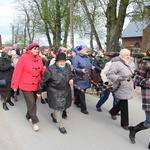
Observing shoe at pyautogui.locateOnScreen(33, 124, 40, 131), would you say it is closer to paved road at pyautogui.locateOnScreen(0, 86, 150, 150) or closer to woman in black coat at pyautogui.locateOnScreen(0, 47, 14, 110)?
paved road at pyautogui.locateOnScreen(0, 86, 150, 150)

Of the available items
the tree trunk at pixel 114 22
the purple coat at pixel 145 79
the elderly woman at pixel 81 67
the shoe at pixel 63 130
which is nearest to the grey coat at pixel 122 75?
the purple coat at pixel 145 79

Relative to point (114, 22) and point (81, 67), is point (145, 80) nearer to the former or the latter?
point (81, 67)

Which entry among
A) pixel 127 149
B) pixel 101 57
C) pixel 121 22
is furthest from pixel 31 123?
pixel 121 22

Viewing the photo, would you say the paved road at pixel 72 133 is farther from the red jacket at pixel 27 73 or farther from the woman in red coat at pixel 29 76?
the red jacket at pixel 27 73

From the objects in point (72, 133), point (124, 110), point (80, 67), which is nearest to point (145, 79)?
point (124, 110)

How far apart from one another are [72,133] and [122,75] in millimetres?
1477

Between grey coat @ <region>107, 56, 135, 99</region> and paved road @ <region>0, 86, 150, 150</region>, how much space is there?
769 millimetres

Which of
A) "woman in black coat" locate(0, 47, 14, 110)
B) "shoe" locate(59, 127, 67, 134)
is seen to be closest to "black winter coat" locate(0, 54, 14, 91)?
"woman in black coat" locate(0, 47, 14, 110)

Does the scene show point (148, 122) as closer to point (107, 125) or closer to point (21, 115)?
point (107, 125)

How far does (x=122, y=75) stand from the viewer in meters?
4.70

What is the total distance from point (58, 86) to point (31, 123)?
1216mm

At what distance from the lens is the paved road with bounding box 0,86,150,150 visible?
4145mm

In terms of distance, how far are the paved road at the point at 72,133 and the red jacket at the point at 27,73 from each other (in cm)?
89

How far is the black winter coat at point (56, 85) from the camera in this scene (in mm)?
4570
